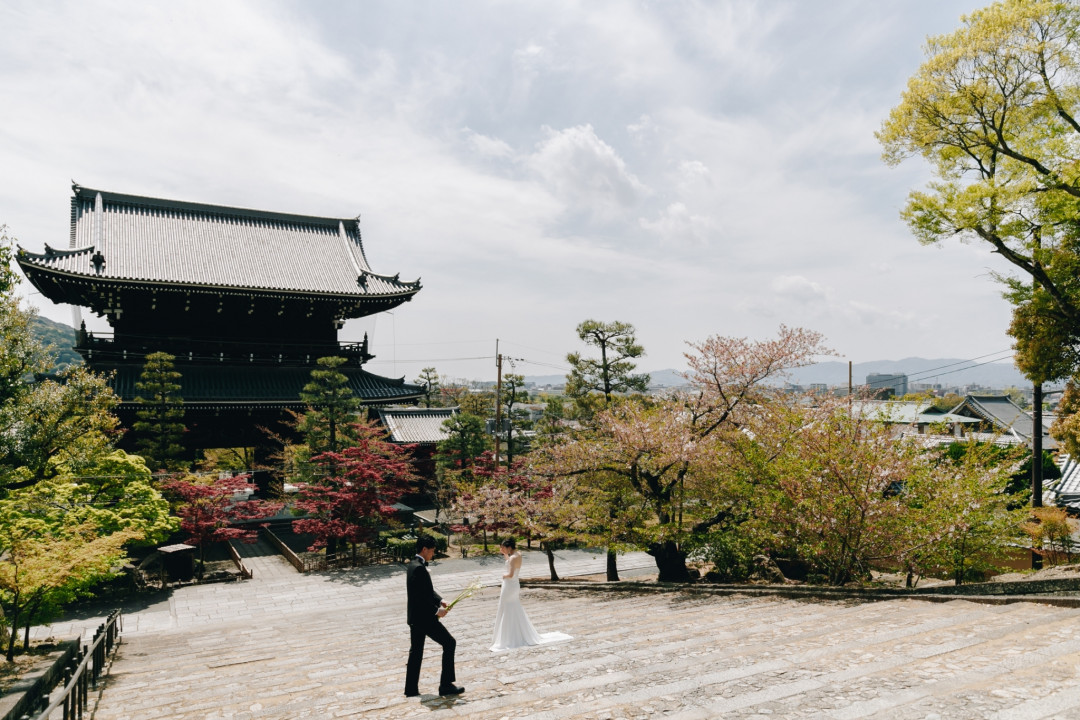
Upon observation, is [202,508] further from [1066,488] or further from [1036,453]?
[1066,488]

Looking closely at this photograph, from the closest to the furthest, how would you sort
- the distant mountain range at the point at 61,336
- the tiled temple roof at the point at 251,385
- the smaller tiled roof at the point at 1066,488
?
the tiled temple roof at the point at 251,385, the smaller tiled roof at the point at 1066,488, the distant mountain range at the point at 61,336

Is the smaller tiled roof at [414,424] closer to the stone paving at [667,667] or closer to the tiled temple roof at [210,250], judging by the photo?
the tiled temple roof at [210,250]

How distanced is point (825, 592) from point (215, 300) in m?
23.6

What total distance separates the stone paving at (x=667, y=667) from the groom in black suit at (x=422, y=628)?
18 cm

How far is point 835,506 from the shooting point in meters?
10.1

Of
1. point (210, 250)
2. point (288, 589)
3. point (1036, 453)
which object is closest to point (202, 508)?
point (288, 589)

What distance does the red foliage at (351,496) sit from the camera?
1753 centimetres

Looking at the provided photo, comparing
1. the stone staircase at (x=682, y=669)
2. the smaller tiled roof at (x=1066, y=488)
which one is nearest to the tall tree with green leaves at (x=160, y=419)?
the stone staircase at (x=682, y=669)

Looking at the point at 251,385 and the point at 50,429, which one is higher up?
the point at 251,385

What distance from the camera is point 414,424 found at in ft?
82.9

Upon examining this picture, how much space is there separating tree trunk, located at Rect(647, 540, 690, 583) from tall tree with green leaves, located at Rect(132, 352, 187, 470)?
15175mm

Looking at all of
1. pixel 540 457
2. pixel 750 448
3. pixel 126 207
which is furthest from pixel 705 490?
pixel 126 207

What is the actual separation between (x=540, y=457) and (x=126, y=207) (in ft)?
74.9

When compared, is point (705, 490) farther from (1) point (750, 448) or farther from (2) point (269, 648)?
(2) point (269, 648)
